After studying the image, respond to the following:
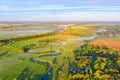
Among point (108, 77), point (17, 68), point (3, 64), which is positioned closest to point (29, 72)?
point (17, 68)

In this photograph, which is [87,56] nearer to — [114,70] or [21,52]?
[114,70]

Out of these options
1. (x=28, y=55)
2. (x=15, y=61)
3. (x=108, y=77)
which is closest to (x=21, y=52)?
(x=28, y=55)

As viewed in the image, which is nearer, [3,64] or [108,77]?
[108,77]

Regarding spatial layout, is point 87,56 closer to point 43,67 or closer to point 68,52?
point 68,52

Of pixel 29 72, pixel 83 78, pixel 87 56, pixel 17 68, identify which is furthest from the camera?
pixel 87 56

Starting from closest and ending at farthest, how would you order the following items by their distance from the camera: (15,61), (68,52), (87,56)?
(15,61)
(87,56)
(68,52)

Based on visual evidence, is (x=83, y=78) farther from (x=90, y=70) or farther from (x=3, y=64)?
(x=3, y=64)

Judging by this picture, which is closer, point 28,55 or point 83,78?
point 83,78

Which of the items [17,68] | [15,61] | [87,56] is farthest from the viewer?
[87,56]

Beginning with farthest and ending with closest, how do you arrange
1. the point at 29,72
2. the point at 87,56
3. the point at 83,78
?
the point at 87,56
the point at 29,72
the point at 83,78
